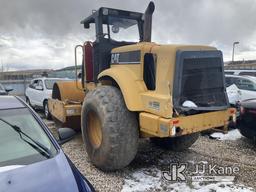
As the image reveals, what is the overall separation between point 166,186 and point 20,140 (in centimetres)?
243

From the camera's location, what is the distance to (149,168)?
533cm

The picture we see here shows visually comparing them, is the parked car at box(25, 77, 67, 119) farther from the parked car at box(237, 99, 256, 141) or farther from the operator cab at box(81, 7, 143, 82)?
the parked car at box(237, 99, 256, 141)

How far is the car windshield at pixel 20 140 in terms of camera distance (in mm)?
2857

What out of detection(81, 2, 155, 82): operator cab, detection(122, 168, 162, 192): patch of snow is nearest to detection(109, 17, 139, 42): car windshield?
detection(81, 2, 155, 82): operator cab

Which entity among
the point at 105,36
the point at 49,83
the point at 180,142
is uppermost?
the point at 105,36

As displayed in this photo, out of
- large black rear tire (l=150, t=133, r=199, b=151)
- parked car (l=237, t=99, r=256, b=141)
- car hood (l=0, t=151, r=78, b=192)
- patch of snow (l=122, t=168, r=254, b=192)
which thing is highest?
car hood (l=0, t=151, r=78, b=192)

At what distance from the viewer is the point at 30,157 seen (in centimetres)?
288

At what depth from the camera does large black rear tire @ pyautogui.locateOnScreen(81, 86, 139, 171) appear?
475cm

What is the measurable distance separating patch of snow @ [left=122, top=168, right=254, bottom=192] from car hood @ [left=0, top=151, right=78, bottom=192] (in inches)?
78.1

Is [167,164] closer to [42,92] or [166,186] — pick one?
[166,186]

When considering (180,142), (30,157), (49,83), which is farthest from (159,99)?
(49,83)

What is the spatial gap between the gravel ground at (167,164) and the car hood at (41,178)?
191cm

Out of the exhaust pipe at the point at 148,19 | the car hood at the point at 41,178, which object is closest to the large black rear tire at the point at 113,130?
the exhaust pipe at the point at 148,19

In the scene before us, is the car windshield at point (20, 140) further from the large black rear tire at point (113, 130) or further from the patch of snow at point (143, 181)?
the patch of snow at point (143, 181)
